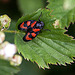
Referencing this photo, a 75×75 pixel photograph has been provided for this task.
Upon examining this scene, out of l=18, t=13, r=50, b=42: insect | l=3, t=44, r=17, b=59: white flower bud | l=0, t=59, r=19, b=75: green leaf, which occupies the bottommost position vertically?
l=0, t=59, r=19, b=75: green leaf

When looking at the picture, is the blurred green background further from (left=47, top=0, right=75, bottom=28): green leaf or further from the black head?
the black head

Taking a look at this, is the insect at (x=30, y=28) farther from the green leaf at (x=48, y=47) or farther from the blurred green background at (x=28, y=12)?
the blurred green background at (x=28, y=12)

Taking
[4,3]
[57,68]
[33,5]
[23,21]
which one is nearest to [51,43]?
[23,21]

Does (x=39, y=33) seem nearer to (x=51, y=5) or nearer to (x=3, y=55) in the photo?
(x=51, y=5)

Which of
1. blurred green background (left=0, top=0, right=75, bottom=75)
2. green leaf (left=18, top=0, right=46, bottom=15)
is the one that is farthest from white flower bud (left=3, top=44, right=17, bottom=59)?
green leaf (left=18, top=0, right=46, bottom=15)

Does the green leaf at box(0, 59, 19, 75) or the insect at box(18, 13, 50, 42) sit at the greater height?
the insect at box(18, 13, 50, 42)

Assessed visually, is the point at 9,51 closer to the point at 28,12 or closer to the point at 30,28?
the point at 30,28

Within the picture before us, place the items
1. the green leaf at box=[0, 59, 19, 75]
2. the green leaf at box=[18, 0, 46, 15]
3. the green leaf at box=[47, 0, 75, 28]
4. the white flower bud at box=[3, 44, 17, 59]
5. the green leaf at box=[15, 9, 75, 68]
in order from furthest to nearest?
the green leaf at box=[18, 0, 46, 15] < the green leaf at box=[47, 0, 75, 28] < the green leaf at box=[15, 9, 75, 68] < the white flower bud at box=[3, 44, 17, 59] < the green leaf at box=[0, 59, 19, 75]
